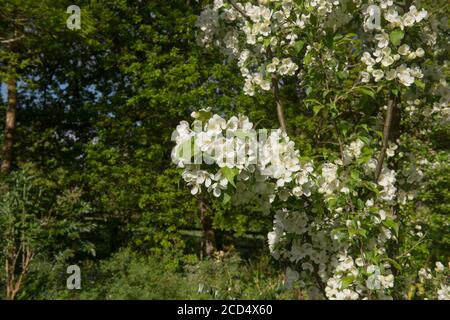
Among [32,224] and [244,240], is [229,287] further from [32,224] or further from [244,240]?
[244,240]

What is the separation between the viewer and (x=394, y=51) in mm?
1840

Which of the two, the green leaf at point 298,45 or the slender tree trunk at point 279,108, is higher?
the green leaf at point 298,45

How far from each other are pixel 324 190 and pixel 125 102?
4515 mm

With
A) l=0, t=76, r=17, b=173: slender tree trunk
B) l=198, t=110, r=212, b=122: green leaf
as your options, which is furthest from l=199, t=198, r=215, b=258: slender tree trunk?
l=198, t=110, r=212, b=122: green leaf

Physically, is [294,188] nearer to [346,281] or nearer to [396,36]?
[346,281]

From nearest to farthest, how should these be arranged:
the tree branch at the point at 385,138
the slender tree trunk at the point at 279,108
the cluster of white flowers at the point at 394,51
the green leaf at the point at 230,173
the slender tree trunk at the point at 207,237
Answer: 1. the green leaf at the point at 230,173
2. the cluster of white flowers at the point at 394,51
3. the tree branch at the point at 385,138
4. the slender tree trunk at the point at 279,108
5. the slender tree trunk at the point at 207,237

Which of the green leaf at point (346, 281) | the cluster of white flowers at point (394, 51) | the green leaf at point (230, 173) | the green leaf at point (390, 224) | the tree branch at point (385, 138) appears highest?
the cluster of white flowers at point (394, 51)

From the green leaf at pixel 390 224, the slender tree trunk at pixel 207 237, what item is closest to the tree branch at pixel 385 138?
the green leaf at pixel 390 224

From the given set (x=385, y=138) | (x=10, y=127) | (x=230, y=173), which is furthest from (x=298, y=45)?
(x=10, y=127)

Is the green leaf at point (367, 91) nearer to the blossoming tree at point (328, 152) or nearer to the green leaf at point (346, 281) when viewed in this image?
the blossoming tree at point (328, 152)

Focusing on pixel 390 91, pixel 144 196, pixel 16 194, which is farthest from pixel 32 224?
pixel 390 91

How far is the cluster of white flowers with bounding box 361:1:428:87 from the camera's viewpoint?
1.78m

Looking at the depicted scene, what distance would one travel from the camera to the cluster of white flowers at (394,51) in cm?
178

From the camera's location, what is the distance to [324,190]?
5.58 ft
